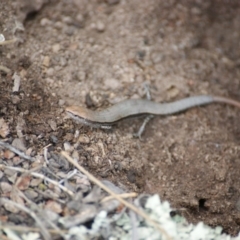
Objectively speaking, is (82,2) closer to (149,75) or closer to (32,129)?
(149,75)

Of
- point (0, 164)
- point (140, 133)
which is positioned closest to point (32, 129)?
point (0, 164)

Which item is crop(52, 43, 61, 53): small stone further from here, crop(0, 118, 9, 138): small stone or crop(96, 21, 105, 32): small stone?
crop(0, 118, 9, 138): small stone

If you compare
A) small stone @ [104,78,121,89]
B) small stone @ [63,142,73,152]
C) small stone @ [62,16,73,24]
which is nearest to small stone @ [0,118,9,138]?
small stone @ [63,142,73,152]

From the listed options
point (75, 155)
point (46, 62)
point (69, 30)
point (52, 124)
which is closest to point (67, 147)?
point (75, 155)

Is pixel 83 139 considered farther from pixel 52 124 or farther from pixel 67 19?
pixel 67 19

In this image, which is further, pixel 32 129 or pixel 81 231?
pixel 32 129

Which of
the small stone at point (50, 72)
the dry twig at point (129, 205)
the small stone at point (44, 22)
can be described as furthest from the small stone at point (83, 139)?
the small stone at point (44, 22)
